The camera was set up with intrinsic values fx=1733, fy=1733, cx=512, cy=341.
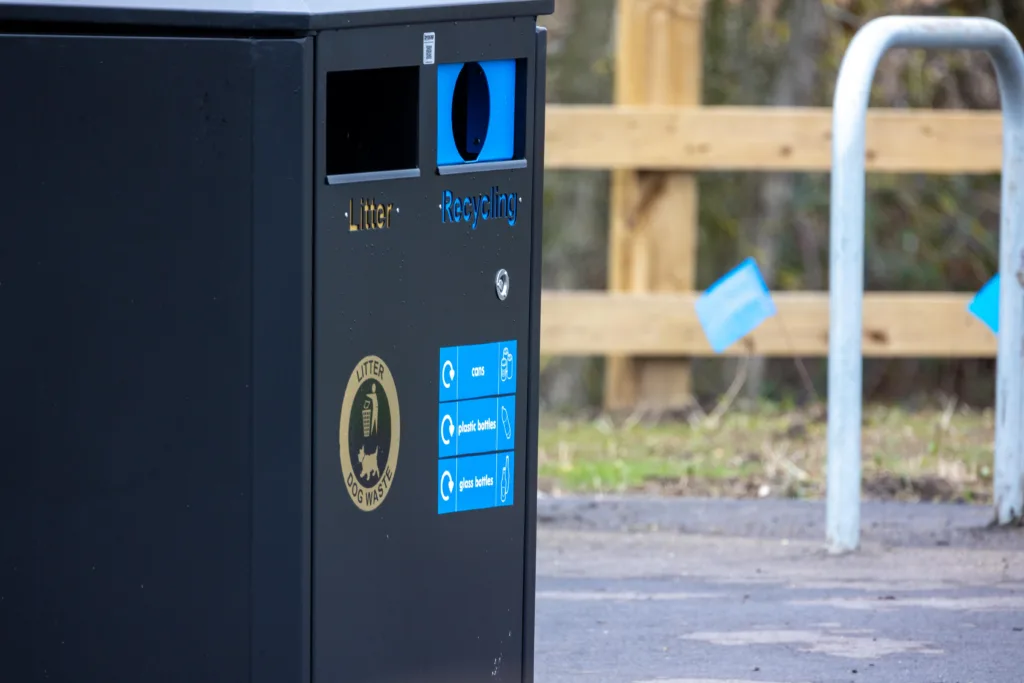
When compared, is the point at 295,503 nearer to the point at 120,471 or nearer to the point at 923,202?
the point at 120,471

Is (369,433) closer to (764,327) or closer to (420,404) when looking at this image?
(420,404)

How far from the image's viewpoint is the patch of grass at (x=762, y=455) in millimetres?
5875

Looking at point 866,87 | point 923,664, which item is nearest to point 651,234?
point 866,87

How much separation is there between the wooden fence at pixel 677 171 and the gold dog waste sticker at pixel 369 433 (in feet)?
14.9

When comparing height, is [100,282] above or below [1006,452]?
above

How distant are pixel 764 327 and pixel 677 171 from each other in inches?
30.8

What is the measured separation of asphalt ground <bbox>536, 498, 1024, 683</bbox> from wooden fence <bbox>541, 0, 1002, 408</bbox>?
191 centimetres

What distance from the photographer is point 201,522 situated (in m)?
2.73

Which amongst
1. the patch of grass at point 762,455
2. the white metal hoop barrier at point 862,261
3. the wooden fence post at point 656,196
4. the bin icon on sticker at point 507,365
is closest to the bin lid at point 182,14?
the bin icon on sticker at point 507,365

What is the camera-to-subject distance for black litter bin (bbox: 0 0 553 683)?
8.77ft

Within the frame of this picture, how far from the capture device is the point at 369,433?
2834 millimetres

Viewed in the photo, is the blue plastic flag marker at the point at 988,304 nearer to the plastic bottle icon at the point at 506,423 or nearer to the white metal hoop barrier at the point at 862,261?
the white metal hoop barrier at the point at 862,261

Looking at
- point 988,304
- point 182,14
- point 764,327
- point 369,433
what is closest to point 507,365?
point 369,433

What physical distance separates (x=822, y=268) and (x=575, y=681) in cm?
1055
